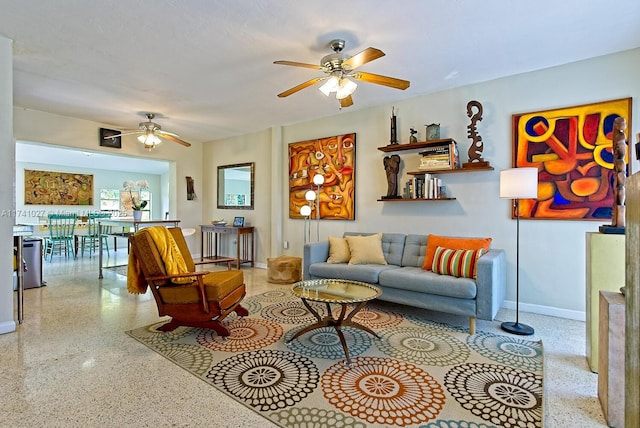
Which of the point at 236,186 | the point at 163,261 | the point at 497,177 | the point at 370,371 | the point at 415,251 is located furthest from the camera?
the point at 236,186

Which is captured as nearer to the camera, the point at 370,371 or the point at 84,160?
the point at 370,371

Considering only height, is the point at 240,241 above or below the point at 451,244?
below

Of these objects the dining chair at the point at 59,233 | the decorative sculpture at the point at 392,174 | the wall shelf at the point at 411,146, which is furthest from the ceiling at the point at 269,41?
the dining chair at the point at 59,233

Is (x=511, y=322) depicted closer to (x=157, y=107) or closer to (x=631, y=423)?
(x=631, y=423)

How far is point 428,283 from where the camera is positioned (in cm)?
294

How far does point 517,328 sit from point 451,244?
0.95 m

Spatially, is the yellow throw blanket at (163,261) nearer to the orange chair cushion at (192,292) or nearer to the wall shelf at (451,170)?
the orange chair cushion at (192,292)

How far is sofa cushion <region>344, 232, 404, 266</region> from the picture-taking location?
12.6 ft

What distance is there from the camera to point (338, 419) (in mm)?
1656

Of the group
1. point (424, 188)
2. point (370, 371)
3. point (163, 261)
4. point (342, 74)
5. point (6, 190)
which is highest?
point (342, 74)

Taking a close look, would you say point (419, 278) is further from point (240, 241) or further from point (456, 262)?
point (240, 241)

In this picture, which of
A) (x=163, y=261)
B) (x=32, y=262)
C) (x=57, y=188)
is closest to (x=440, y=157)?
(x=163, y=261)

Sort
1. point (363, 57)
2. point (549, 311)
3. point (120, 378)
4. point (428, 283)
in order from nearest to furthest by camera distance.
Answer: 1. point (120, 378)
2. point (363, 57)
3. point (428, 283)
4. point (549, 311)

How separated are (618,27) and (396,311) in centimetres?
306
